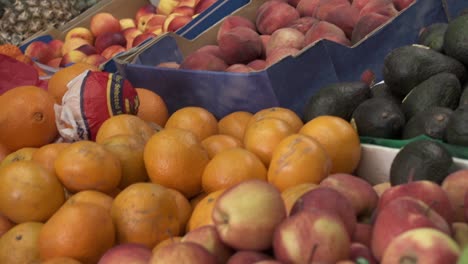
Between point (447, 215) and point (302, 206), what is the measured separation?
0.28m

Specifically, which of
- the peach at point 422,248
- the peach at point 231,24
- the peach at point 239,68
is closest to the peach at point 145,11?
the peach at point 231,24

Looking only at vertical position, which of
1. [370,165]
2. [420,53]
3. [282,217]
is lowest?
[370,165]

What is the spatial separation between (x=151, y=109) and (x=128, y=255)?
1.05m

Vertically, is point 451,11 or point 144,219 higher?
point 144,219

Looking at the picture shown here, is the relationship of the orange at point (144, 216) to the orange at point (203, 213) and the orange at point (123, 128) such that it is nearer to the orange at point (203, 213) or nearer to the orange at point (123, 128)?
the orange at point (203, 213)

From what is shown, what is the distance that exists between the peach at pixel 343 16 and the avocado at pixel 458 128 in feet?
3.66

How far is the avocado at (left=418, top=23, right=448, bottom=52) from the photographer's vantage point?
2053mm

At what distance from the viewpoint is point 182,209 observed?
1.56 m

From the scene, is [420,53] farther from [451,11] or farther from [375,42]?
[451,11]

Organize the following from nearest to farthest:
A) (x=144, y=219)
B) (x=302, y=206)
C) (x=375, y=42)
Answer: (x=302, y=206), (x=144, y=219), (x=375, y=42)

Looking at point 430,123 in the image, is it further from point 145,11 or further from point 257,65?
point 145,11

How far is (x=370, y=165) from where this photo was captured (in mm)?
1709

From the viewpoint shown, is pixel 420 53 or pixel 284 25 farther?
pixel 284 25

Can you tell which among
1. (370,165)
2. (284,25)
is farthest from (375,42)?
(370,165)
